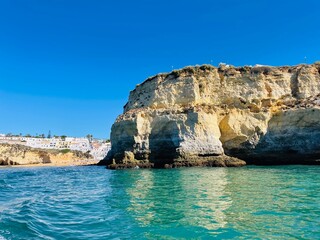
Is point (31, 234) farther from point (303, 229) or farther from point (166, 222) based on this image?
point (303, 229)

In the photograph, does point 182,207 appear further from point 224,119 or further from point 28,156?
point 28,156

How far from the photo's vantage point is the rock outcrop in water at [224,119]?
34.4 meters

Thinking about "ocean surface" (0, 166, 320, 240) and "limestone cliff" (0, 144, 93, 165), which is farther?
"limestone cliff" (0, 144, 93, 165)

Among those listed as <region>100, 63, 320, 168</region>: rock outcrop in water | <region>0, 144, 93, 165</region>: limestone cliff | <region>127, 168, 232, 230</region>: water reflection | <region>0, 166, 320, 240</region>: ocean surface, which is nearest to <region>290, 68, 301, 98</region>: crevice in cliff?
<region>100, 63, 320, 168</region>: rock outcrop in water

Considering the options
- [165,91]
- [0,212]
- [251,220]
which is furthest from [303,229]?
[165,91]

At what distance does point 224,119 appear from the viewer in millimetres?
38219

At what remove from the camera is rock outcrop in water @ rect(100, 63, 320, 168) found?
3438 centimetres

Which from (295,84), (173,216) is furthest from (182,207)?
(295,84)

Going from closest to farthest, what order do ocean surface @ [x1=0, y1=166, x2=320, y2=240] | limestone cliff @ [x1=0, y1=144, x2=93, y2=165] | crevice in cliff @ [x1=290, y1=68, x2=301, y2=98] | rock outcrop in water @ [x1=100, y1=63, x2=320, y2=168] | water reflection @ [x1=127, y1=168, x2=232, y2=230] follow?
ocean surface @ [x1=0, y1=166, x2=320, y2=240] → water reflection @ [x1=127, y1=168, x2=232, y2=230] → rock outcrop in water @ [x1=100, y1=63, x2=320, y2=168] → crevice in cliff @ [x1=290, y1=68, x2=301, y2=98] → limestone cliff @ [x1=0, y1=144, x2=93, y2=165]

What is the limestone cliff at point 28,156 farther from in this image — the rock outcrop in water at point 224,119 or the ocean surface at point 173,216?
the ocean surface at point 173,216

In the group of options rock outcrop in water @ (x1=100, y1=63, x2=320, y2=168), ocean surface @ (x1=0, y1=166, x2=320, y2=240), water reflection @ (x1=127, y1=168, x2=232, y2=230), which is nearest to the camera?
ocean surface @ (x1=0, y1=166, x2=320, y2=240)

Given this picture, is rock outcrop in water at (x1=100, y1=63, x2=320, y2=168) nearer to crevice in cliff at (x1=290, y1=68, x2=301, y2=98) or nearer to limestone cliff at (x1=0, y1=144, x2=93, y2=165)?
crevice in cliff at (x1=290, y1=68, x2=301, y2=98)

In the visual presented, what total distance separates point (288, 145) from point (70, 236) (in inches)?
1265

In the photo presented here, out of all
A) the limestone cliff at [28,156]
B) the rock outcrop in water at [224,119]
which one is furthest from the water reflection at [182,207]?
the limestone cliff at [28,156]
